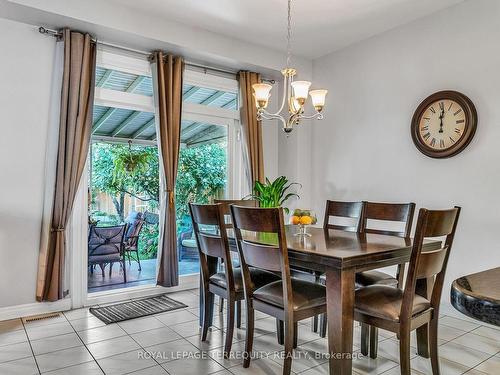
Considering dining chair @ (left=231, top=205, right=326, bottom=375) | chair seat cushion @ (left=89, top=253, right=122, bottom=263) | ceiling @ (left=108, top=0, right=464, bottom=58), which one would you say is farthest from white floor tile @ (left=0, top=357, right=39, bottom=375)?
ceiling @ (left=108, top=0, right=464, bottom=58)

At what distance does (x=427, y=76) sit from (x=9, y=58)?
3823 millimetres

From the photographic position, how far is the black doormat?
322 centimetres

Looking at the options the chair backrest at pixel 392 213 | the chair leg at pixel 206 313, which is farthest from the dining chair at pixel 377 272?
the chair leg at pixel 206 313

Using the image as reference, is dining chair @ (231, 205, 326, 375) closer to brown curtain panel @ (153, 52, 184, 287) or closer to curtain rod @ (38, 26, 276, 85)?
brown curtain panel @ (153, 52, 184, 287)

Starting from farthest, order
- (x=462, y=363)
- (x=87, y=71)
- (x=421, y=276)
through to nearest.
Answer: (x=87, y=71) → (x=462, y=363) → (x=421, y=276)

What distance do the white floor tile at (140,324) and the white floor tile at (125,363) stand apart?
42 cm

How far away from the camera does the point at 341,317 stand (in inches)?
74.9

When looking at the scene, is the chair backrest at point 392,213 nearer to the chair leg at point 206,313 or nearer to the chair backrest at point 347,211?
the chair backrest at point 347,211

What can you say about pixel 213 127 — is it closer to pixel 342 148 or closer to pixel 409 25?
pixel 342 148

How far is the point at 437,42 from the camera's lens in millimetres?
3521

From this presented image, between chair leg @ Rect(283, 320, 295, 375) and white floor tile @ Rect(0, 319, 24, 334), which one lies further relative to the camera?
white floor tile @ Rect(0, 319, 24, 334)

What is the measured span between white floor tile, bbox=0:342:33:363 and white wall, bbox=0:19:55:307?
72 centimetres

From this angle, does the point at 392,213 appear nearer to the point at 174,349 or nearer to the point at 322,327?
the point at 322,327

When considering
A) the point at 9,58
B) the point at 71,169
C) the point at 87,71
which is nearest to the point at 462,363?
the point at 71,169
